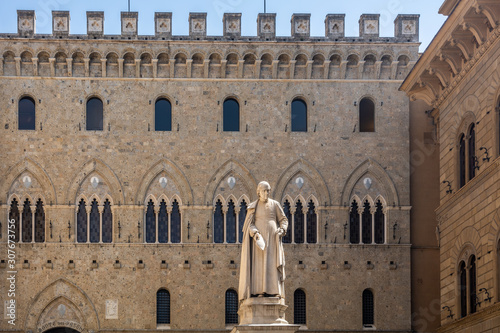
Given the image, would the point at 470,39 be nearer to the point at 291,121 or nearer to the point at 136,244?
the point at 291,121

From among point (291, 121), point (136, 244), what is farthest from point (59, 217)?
point (291, 121)

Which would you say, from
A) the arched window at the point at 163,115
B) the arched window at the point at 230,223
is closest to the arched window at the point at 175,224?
the arched window at the point at 230,223

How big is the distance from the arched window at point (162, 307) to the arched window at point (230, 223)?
3.01 meters

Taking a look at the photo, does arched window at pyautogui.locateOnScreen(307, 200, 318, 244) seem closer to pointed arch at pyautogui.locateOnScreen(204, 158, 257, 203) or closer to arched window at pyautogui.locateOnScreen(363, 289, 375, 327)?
pointed arch at pyautogui.locateOnScreen(204, 158, 257, 203)

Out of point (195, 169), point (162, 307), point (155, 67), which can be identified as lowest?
point (162, 307)

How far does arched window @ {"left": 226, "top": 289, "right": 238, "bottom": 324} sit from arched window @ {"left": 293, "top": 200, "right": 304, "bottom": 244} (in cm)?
308

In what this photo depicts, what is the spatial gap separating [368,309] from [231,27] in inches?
459

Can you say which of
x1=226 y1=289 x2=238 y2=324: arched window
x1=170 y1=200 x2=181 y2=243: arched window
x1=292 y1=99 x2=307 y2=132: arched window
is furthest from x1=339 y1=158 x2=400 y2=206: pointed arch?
x1=170 y1=200 x2=181 y2=243: arched window

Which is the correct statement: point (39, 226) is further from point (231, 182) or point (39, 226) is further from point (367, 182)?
point (367, 182)

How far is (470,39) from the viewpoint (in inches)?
1109

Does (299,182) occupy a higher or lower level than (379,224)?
higher

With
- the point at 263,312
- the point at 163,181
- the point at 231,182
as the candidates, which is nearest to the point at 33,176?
the point at 163,181

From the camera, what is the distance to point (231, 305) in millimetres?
38656

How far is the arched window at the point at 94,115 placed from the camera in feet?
130
